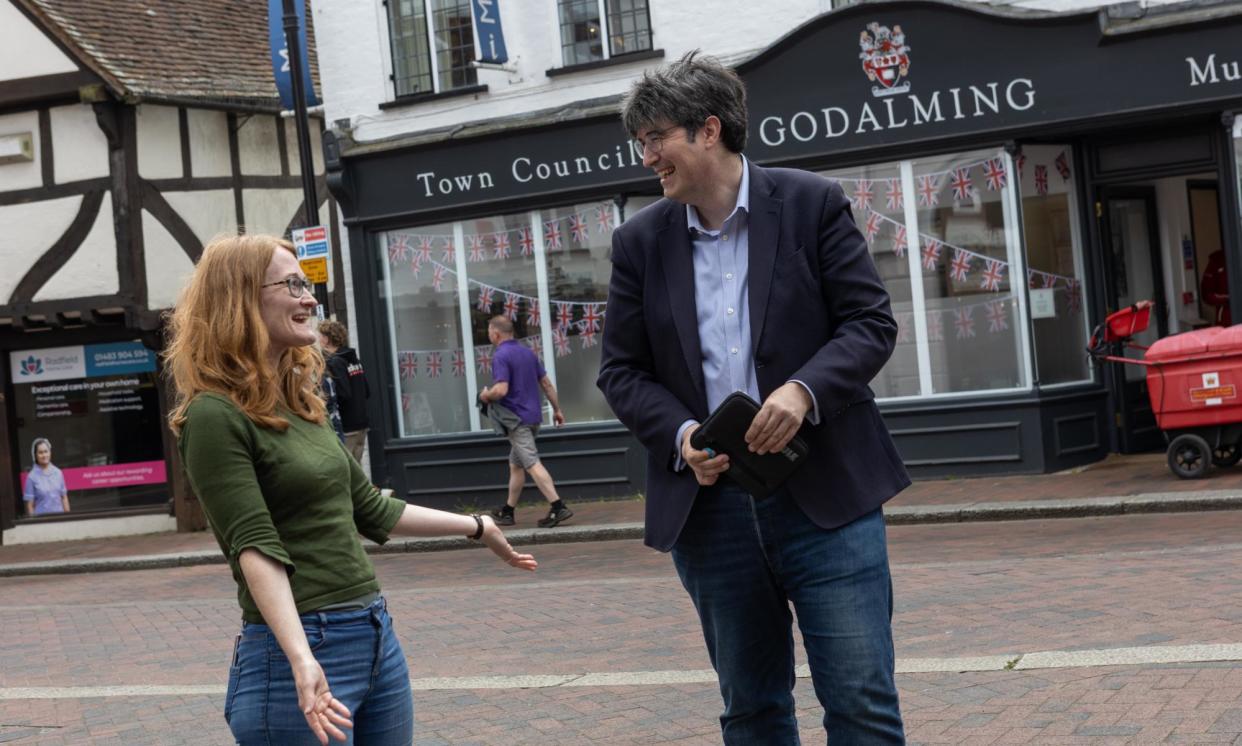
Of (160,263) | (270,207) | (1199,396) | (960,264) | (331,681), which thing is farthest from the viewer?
(270,207)

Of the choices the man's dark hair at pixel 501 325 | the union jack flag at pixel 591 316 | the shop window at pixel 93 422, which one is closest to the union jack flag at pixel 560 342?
the union jack flag at pixel 591 316

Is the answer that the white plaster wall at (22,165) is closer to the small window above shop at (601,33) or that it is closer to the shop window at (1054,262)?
the small window above shop at (601,33)

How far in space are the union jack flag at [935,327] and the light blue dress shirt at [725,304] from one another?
10834mm

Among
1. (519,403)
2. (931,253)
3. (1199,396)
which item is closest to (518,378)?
(519,403)

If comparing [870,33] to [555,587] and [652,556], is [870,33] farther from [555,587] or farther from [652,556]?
[555,587]

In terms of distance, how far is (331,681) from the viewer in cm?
321

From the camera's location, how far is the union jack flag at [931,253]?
1408cm

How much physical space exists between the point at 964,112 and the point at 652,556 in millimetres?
5084

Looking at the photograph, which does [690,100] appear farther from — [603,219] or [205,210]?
[205,210]

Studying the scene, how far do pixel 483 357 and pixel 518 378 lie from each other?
2.69 m

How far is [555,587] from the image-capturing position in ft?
33.3

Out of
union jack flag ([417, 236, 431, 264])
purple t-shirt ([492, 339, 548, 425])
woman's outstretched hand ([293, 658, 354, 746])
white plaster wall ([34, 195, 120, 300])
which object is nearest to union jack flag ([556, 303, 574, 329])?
union jack flag ([417, 236, 431, 264])

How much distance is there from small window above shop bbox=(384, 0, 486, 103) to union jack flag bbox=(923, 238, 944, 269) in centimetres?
506

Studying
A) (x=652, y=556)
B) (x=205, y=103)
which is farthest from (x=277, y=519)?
(x=205, y=103)
